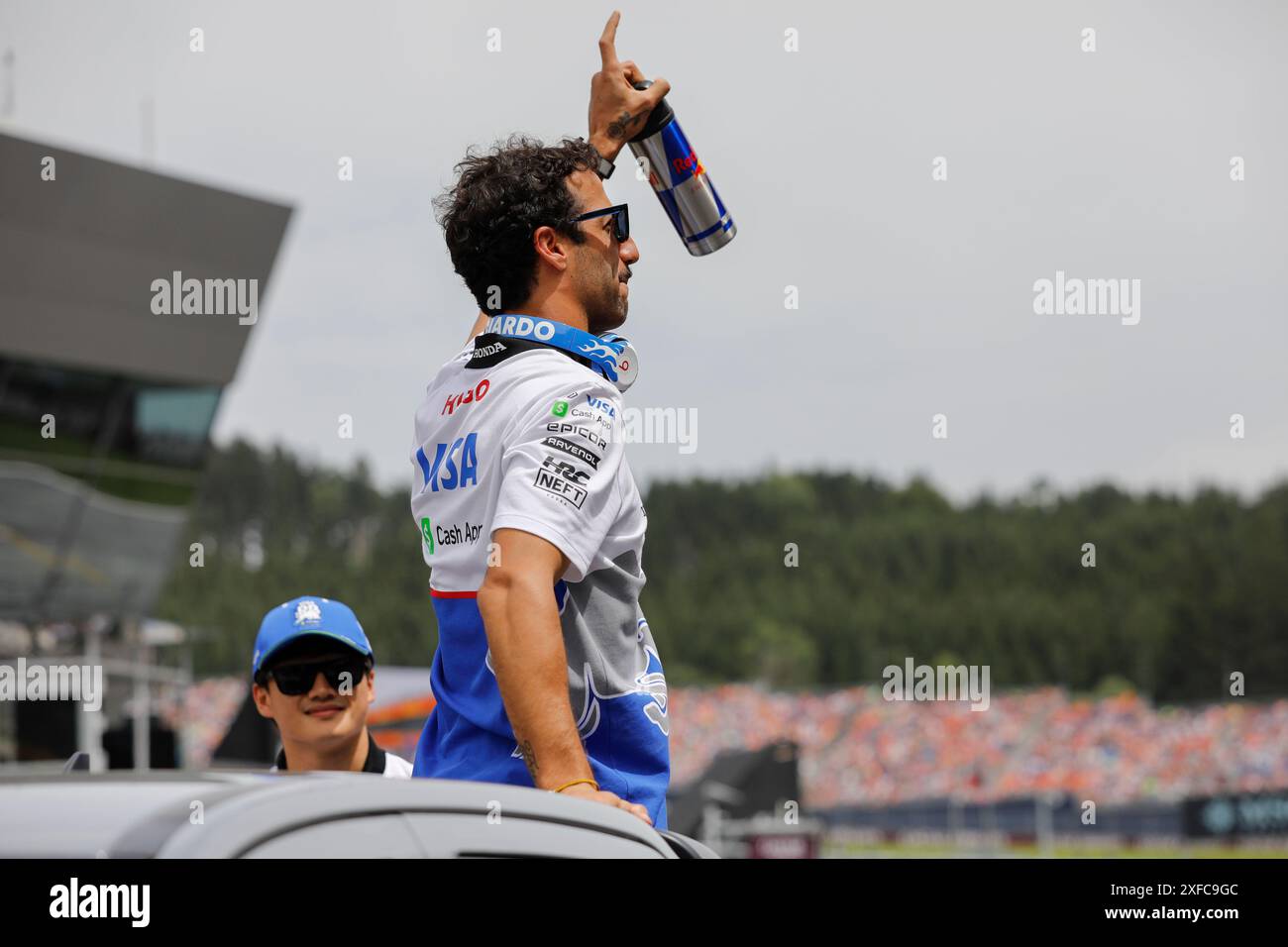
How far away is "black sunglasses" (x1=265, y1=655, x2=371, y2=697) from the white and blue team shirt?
1089 millimetres

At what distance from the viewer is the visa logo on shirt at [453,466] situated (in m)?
2.52

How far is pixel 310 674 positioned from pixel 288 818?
219 cm

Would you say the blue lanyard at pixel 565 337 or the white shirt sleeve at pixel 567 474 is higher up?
the blue lanyard at pixel 565 337

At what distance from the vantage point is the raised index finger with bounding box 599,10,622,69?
301 cm

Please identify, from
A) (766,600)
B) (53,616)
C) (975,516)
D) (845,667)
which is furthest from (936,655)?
(53,616)

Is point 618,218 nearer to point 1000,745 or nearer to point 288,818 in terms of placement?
point 288,818

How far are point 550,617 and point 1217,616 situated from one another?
330ft

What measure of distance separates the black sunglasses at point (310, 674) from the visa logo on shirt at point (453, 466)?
3.71 ft
